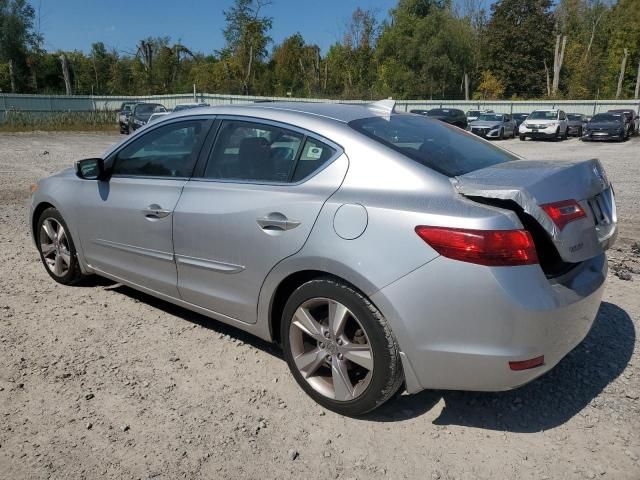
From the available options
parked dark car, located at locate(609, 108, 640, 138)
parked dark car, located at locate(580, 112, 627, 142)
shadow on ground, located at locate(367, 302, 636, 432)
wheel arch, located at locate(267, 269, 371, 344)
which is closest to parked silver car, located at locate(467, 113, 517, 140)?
parked dark car, located at locate(580, 112, 627, 142)

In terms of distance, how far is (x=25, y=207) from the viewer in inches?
333

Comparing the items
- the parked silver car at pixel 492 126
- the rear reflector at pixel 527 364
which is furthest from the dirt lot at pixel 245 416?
the parked silver car at pixel 492 126

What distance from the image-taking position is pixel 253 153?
320 cm

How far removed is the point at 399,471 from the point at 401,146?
1579 millimetres

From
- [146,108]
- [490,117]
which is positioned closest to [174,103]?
[146,108]

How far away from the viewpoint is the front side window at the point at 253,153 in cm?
302

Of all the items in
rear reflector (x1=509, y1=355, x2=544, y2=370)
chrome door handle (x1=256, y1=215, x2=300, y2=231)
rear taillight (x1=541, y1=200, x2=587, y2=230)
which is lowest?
rear reflector (x1=509, y1=355, x2=544, y2=370)

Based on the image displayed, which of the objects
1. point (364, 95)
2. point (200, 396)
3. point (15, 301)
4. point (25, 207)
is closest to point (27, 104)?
point (364, 95)

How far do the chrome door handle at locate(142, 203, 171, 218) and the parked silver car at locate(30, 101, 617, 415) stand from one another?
2 cm

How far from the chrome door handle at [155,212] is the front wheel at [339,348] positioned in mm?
1113

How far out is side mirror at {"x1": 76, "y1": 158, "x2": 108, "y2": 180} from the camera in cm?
398

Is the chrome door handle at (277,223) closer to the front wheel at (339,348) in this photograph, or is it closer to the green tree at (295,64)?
the front wheel at (339,348)

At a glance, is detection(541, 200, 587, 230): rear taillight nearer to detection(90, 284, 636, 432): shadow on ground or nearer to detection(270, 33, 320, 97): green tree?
detection(90, 284, 636, 432): shadow on ground

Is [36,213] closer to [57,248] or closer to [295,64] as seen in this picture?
[57,248]
